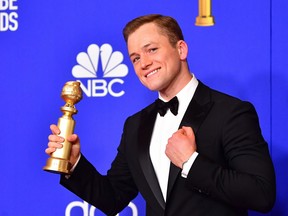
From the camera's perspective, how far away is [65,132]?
1.58 meters

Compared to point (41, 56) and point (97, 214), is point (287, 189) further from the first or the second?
point (41, 56)

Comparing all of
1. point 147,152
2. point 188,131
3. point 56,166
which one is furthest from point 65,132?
point 188,131

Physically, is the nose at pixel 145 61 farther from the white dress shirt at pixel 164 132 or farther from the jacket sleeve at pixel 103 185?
the jacket sleeve at pixel 103 185

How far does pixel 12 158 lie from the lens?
7.63ft

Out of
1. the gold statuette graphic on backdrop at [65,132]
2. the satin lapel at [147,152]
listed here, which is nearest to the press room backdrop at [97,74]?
the satin lapel at [147,152]

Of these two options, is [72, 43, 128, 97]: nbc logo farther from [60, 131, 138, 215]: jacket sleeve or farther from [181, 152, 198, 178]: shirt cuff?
[181, 152, 198, 178]: shirt cuff

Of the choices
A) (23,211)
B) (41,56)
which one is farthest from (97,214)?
(41,56)

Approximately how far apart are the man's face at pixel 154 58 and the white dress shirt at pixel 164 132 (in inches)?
2.1

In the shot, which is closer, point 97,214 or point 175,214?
point 175,214

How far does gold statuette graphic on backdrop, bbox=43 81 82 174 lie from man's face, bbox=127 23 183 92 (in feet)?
0.63

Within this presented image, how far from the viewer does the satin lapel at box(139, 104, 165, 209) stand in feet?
5.20

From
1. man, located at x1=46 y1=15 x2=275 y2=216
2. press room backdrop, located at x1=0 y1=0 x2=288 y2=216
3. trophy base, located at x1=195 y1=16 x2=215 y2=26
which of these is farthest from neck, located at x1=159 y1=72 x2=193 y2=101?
press room backdrop, located at x1=0 y1=0 x2=288 y2=216

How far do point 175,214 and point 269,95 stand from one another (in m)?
0.75

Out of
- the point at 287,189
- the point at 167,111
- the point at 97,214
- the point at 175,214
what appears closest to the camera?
the point at 175,214
